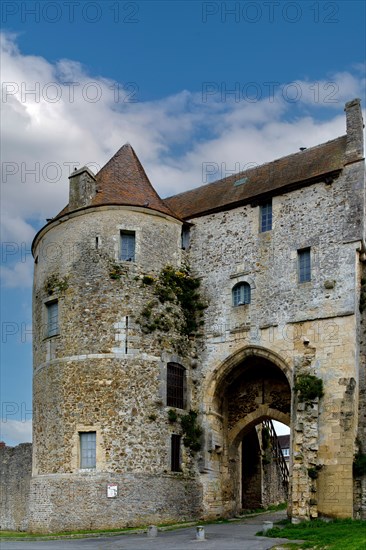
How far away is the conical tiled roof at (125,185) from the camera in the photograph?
26422 mm

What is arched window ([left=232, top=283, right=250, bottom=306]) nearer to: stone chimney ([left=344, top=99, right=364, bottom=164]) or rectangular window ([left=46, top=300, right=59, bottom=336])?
stone chimney ([left=344, top=99, right=364, bottom=164])

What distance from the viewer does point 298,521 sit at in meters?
21.6

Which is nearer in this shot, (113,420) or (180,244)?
(113,420)

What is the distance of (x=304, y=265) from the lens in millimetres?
24969

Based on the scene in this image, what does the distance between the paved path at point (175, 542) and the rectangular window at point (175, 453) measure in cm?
236

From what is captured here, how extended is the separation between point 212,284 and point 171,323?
7.37 feet

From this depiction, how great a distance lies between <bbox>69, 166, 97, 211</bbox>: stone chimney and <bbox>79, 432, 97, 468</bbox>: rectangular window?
8.11 metres

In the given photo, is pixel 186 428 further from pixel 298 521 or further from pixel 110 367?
pixel 298 521

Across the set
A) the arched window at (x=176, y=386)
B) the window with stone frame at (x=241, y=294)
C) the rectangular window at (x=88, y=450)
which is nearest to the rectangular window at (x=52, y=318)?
the rectangular window at (x=88, y=450)

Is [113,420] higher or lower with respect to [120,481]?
higher

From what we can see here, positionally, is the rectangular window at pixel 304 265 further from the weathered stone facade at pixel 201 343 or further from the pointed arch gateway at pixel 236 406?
the pointed arch gateway at pixel 236 406

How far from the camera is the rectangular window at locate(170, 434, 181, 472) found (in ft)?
81.6

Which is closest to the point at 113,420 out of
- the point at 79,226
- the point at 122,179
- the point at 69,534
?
the point at 69,534

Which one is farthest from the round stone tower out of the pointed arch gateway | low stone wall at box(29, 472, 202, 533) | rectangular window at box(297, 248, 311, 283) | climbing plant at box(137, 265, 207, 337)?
rectangular window at box(297, 248, 311, 283)
